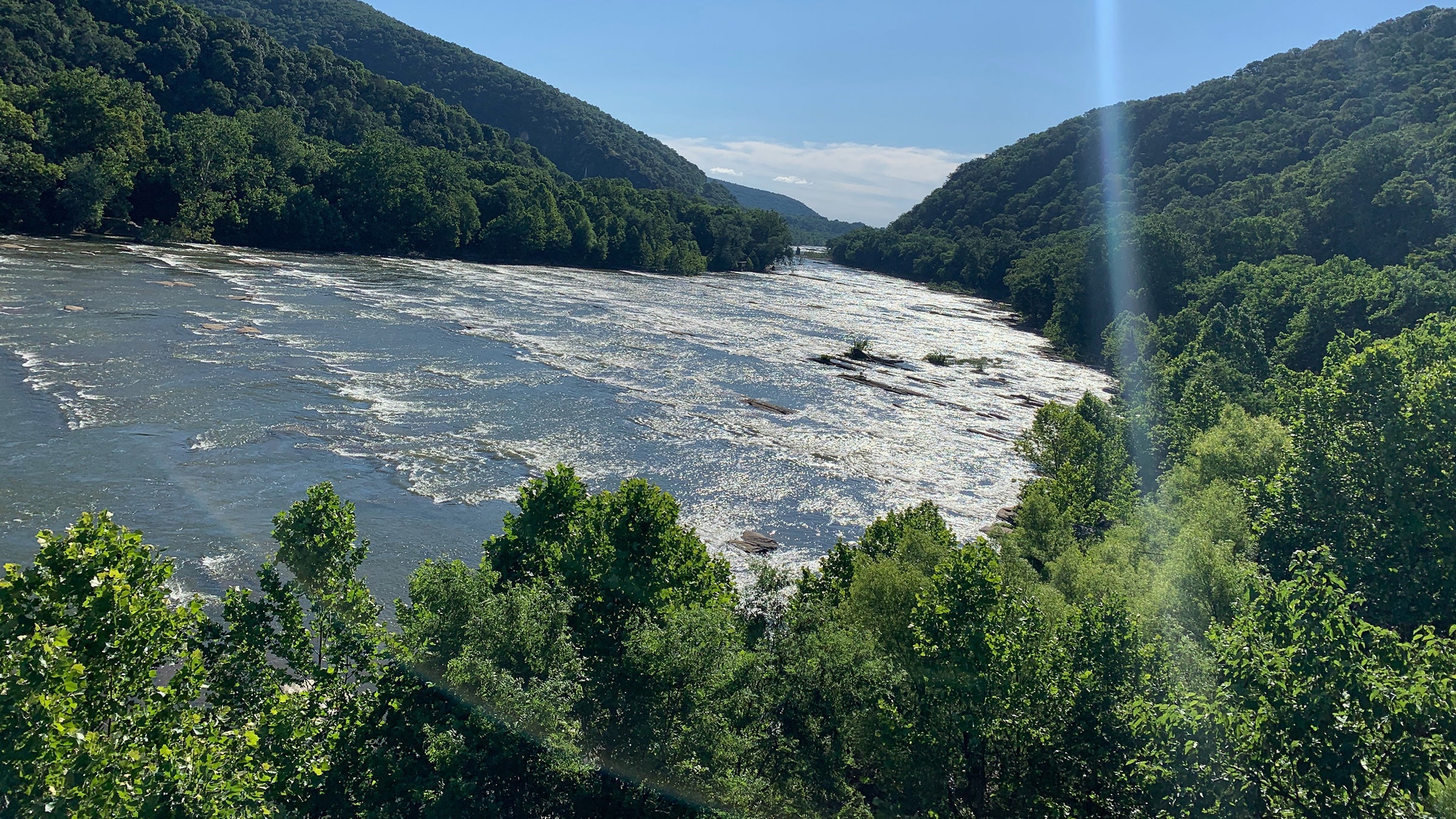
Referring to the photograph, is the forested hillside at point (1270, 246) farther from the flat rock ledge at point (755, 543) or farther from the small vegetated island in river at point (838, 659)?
the flat rock ledge at point (755, 543)

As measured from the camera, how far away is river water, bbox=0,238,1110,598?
35.8 meters

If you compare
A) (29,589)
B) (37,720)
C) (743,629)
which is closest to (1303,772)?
(743,629)

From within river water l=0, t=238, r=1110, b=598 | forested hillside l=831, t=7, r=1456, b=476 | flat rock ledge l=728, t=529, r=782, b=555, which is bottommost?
flat rock ledge l=728, t=529, r=782, b=555

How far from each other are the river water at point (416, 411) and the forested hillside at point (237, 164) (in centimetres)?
1044

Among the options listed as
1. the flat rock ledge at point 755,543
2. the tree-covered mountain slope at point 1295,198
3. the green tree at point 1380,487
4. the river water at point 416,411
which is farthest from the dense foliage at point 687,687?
the tree-covered mountain slope at point 1295,198

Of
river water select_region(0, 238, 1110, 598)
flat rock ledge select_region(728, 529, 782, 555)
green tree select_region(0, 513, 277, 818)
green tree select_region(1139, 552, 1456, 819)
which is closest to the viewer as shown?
green tree select_region(0, 513, 277, 818)

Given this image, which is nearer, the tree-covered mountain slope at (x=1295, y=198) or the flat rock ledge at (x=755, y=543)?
the flat rock ledge at (x=755, y=543)

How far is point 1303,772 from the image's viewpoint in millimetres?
13750

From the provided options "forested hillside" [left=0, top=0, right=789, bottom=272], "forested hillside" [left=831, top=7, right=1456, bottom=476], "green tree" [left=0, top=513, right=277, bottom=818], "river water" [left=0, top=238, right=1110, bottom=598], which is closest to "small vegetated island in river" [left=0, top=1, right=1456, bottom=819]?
"green tree" [left=0, top=513, right=277, bottom=818]

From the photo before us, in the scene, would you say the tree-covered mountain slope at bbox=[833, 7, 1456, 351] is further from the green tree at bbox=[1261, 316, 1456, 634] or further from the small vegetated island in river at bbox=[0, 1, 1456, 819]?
the small vegetated island in river at bbox=[0, 1, 1456, 819]

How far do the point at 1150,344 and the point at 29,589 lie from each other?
9210 centimetres

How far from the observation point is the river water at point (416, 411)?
118ft

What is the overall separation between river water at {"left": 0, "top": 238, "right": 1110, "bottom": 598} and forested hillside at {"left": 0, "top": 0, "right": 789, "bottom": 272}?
10.4 metres

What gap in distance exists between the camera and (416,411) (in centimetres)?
5225
